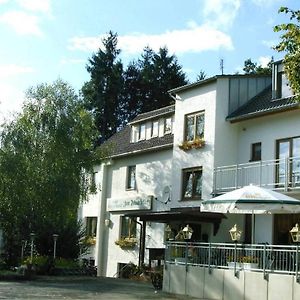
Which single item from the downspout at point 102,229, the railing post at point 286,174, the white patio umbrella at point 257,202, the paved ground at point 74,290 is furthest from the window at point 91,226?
the white patio umbrella at point 257,202

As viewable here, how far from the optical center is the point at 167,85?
54.2 m

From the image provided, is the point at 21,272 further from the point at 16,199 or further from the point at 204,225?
the point at 204,225

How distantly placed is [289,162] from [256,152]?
9.17 ft

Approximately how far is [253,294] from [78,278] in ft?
34.5

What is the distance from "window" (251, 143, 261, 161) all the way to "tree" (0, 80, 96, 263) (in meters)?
8.09

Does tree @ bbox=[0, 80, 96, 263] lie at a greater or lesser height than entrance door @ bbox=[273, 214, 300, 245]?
greater

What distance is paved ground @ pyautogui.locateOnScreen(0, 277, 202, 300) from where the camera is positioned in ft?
61.7

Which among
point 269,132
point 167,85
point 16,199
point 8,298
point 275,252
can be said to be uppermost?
point 167,85

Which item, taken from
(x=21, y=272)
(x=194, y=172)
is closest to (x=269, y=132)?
(x=194, y=172)

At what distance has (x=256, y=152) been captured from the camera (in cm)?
2566

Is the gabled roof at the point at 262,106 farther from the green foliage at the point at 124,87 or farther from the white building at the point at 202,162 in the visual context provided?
the green foliage at the point at 124,87

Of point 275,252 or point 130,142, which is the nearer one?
point 275,252

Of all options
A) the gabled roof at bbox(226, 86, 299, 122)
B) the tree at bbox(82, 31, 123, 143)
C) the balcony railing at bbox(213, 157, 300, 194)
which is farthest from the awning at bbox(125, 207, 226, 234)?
the tree at bbox(82, 31, 123, 143)

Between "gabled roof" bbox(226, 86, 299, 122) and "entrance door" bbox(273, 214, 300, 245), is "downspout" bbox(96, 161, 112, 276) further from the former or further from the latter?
"entrance door" bbox(273, 214, 300, 245)
